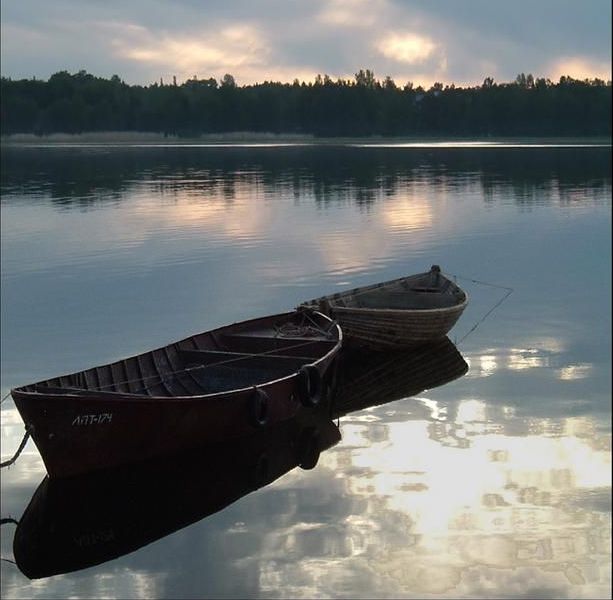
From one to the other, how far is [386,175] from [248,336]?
99.0 metres

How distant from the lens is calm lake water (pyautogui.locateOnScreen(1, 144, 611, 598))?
590 inches

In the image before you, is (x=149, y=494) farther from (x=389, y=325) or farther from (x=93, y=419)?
(x=389, y=325)

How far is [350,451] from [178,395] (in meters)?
3.99

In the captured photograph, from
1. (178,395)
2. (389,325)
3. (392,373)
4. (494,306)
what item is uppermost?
(389,325)

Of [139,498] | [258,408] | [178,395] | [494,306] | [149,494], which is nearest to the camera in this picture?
[139,498]

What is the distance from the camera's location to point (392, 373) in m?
26.7

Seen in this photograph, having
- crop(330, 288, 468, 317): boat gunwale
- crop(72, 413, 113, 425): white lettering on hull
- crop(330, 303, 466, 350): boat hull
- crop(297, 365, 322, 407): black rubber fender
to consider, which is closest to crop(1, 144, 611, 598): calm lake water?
crop(330, 303, 466, 350): boat hull

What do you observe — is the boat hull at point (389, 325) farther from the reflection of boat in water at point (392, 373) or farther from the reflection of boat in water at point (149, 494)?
the reflection of boat in water at point (149, 494)

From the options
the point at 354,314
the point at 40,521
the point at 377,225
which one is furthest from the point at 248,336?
the point at 377,225

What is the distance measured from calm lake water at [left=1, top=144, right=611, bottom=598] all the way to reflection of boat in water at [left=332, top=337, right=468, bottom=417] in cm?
10

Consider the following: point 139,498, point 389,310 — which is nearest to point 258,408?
point 139,498

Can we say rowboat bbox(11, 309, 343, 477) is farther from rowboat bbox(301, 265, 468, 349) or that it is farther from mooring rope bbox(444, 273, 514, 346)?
mooring rope bbox(444, 273, 514, 346)

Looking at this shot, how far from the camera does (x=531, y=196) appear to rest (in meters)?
87.8

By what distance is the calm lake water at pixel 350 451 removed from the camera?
590 inches
